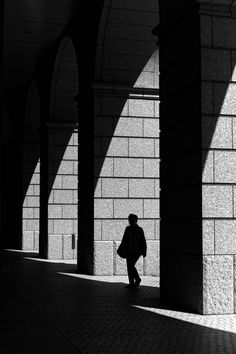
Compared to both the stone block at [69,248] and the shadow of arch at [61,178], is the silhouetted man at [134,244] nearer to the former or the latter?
the shadow of arch at [61,178]

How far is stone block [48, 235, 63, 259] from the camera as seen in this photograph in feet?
76.2

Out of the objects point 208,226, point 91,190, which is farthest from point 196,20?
point 91,190

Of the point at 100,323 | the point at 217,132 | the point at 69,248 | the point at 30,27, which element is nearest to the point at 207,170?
the point at 217,132

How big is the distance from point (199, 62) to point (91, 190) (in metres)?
7.46

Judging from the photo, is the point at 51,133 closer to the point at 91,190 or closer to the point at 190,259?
the point at 91,190

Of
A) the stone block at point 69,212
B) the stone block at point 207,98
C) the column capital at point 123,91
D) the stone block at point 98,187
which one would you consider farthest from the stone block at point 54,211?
the stone block at point 207,98

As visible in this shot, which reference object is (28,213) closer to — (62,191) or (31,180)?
(31,180)

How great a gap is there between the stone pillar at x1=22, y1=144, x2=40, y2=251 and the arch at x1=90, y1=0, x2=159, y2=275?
12.4 meters

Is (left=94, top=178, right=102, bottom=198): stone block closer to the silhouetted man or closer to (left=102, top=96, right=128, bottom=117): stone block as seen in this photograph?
(left=102, top=96, right=128, bottom=117): stone block

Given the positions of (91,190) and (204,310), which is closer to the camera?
(204,310)

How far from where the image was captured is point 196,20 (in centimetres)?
1035

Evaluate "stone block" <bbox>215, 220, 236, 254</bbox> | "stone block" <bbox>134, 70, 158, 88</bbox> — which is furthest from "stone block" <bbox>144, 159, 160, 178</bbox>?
"stone block" <bbox>215, 220, 236, 254</bbox>

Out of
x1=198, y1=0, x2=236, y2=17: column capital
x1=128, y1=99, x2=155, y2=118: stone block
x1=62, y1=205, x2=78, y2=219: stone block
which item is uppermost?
x1=198, y1=0, x2=236, y2=17: column capital

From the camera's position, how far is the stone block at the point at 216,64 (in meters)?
10.2
